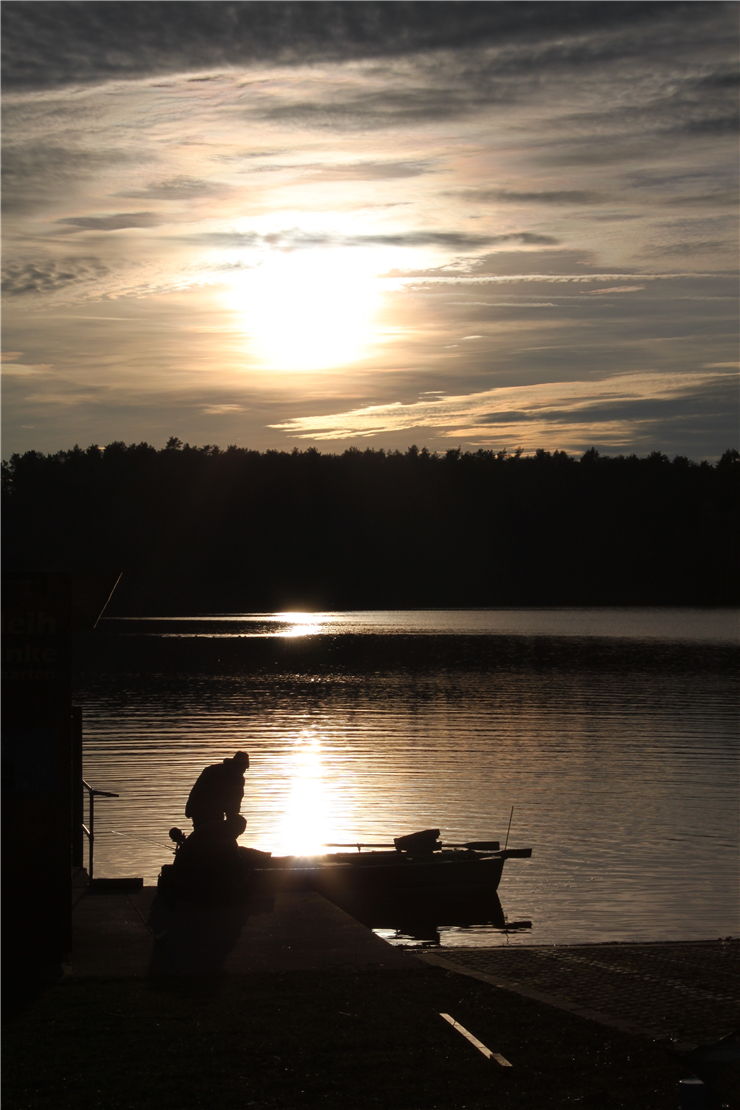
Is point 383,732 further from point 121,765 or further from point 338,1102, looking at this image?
point 338,1102

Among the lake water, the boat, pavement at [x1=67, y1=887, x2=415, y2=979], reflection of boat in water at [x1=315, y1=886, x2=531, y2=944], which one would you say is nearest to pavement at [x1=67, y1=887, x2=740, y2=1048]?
pavement at [x1=67, y1=887, x2=415, y2=979]

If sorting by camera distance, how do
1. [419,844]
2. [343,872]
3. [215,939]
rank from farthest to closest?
[419,844] < [343,872] < [215,939]

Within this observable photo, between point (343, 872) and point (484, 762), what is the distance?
19.1 meters

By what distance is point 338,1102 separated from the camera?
7824 millimetres

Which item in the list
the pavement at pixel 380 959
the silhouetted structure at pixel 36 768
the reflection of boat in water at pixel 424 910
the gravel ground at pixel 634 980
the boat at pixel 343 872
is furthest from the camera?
the reflection of boat in water at pixel 424 910

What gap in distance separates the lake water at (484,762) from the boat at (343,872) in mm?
763

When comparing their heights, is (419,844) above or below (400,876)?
above

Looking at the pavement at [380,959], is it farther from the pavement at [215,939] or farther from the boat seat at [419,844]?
the boat seat at [419,844]

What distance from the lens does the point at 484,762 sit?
118 feet

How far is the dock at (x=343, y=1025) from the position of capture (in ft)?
26.1

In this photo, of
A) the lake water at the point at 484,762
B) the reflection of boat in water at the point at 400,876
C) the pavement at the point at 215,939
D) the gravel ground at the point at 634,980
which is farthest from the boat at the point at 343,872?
the gravel ground at the point at 634,980

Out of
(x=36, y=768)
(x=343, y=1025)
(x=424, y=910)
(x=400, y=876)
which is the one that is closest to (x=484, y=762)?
(x=424, y=910)

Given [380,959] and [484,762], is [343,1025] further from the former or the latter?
[484,762]

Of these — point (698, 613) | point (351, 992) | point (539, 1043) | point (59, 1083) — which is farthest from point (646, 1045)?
point (698, 613)
